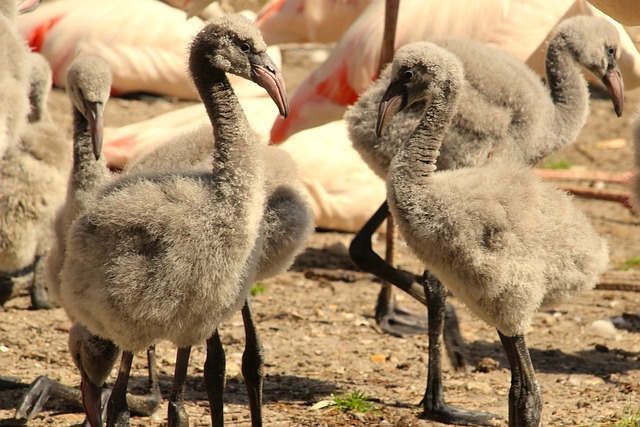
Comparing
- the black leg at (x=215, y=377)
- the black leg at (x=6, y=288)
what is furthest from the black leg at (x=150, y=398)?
the black leg at (x=6, y=288)

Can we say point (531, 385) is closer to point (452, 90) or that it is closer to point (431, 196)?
point (431, 196)

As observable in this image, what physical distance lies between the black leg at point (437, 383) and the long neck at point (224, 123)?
144 cm

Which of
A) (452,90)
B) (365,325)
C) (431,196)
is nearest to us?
(431,196)

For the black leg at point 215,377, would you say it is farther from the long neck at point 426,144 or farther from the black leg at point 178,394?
the long neck at point 426,144

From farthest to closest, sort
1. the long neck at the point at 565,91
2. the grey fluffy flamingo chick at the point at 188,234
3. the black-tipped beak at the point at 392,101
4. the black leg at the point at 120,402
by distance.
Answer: the long neck at the point at 565,91 < the black-tipped beak at the point at 392,101 < the black leg at the point at 120,402 < the grey fluffy flamingo chick at the point at 188,234

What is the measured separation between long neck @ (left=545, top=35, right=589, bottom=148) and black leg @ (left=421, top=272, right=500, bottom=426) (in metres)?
0.85

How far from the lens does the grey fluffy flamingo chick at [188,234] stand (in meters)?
3.38

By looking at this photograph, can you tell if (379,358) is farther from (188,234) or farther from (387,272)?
(188,234)

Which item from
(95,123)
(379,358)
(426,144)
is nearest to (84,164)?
(95,123)

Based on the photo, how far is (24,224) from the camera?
5391 mm

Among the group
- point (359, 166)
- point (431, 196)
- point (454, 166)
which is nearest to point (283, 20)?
point (359, 166)

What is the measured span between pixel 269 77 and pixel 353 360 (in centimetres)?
207

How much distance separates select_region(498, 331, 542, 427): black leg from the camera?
3920mm

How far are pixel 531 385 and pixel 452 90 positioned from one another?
109 centimetres
